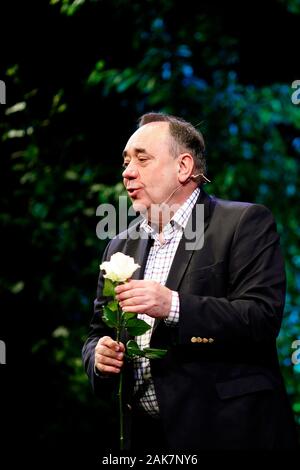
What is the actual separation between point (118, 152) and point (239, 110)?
82 cm

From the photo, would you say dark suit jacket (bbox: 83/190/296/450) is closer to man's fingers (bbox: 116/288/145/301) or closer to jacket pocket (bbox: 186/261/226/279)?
jacket pocket (bbox: 186/261/226/279)

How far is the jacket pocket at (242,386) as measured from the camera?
6.02 ft

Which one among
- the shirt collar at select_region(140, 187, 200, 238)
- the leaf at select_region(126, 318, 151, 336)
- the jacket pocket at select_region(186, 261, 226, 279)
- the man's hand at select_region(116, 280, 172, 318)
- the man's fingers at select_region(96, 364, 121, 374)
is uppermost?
the shirt collar at select_region(140, 187, 200, 238)

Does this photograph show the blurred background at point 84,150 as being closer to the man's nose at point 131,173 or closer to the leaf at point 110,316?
the man's nose at point 131,173

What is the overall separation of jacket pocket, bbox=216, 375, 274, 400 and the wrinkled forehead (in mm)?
793

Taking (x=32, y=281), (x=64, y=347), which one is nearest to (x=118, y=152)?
(x=32, y=281)

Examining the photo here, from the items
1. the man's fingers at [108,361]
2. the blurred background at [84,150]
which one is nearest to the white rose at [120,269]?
the man's fingers at [108,361]

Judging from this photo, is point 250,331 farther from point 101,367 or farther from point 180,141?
point 180,141

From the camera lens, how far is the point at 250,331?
183cm

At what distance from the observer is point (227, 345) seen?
1858 mm

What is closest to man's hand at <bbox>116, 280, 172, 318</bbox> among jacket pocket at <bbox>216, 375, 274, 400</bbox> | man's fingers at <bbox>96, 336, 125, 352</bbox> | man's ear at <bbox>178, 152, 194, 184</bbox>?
man's fingers at <bbox>96, 336, 125, 352</bbox>

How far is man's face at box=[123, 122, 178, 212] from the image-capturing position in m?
2.14

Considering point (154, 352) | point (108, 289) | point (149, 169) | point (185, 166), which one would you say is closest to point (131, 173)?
point (149, 169)

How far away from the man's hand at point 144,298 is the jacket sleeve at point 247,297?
0.19 ft
